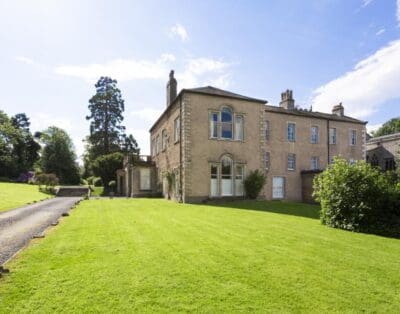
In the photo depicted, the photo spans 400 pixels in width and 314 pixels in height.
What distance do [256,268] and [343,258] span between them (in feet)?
7.53

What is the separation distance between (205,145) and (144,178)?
469 inches

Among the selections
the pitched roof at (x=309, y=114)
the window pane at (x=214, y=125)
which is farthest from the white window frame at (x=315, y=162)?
the window pane at (x=214, y=125)

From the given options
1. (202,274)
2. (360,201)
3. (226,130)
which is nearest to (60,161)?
(226,130)

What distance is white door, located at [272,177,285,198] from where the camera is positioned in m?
27.6

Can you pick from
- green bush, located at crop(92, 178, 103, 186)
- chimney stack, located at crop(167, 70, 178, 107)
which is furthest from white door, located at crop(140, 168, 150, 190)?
green bush, located at crop(92, 178, 103, 186)

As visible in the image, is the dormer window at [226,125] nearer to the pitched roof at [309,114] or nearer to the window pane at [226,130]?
the window pane at [226,130]

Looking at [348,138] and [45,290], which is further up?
[348,138]

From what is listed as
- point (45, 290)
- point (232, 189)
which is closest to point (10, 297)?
point (45, 290)

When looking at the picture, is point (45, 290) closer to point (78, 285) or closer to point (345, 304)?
point (78, 285)

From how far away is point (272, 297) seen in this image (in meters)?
4.33

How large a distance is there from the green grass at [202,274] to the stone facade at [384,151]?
3071 centimetres

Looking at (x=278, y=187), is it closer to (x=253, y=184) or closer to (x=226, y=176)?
(x=253, y=184)

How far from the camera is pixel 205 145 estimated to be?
22.1 meters

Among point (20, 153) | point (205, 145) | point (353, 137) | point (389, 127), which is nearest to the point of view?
point (205, 145)
